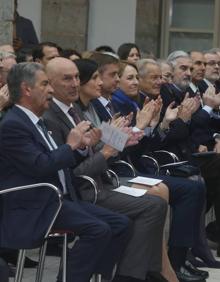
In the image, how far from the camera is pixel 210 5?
53.5 feet

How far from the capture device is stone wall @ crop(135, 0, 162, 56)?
1578cm

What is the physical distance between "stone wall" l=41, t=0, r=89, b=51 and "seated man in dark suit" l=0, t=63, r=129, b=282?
7720mm

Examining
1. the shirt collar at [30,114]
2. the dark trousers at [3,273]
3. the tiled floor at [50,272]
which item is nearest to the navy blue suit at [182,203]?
the tiled floor at [50,272]

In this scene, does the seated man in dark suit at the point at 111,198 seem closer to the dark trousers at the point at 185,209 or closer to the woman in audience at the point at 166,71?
the dark trousers at the point at 185,209

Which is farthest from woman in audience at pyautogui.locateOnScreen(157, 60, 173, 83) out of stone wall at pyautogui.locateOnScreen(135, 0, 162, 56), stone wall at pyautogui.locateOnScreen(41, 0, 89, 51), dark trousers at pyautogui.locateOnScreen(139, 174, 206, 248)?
stone wall at pyautogui.locateOnScreen(135, 0, 162, 56)

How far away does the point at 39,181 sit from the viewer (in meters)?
6.67

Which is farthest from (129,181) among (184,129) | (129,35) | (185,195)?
(129,35)

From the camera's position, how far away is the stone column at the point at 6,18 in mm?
11086

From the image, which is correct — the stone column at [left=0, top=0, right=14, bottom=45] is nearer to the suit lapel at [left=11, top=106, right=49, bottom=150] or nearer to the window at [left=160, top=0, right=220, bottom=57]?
the suit lapel at [left=11, top=106, right=49, bottom=150]

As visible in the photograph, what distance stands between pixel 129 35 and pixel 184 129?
554cm

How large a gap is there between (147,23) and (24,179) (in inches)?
377


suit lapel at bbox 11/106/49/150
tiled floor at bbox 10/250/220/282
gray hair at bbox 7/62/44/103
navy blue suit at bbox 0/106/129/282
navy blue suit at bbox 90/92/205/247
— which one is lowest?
tiled floor at bbox 10/250/220/282

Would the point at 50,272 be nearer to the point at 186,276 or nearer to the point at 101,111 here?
the point at 186,276

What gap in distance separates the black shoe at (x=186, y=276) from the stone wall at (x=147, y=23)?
7825mm
